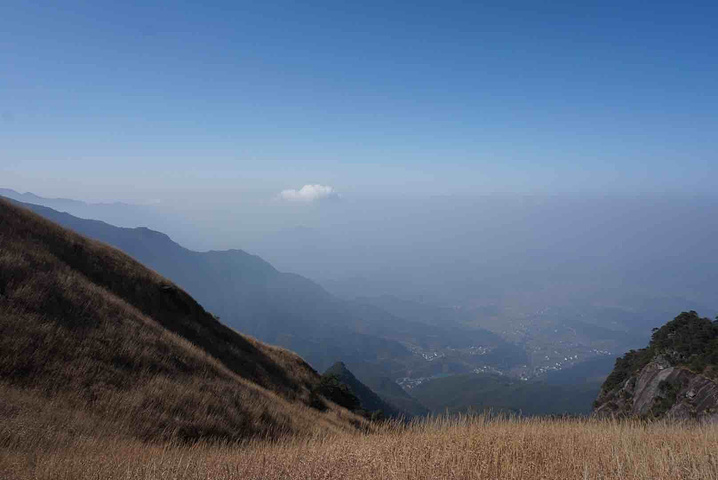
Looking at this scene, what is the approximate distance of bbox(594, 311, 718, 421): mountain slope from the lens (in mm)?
26000

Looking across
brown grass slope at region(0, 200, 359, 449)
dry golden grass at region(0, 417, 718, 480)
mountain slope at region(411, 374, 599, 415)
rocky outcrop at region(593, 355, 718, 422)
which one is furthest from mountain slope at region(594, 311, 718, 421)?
mountain slope at region(411, 374, 599, 415)

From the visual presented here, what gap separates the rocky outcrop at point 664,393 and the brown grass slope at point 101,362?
18952mm

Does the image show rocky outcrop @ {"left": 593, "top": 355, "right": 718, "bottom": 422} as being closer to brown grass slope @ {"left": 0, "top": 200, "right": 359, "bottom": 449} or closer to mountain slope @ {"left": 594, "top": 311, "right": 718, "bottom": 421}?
mountain slope @ {"left": 594, "top": 311, "right": 718, "bottom": 421}

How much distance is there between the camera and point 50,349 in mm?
A: 11500

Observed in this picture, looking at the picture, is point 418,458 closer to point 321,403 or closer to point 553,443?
point 553,443

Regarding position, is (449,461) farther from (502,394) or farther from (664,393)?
(502,394)

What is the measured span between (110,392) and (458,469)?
10.2 m

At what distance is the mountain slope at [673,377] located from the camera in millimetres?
26000

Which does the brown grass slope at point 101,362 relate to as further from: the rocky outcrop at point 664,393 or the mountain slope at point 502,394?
the mountain slope at point 502,394

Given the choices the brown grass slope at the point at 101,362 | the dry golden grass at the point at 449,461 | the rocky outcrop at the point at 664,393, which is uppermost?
the dry golden grass at the point at 449,461

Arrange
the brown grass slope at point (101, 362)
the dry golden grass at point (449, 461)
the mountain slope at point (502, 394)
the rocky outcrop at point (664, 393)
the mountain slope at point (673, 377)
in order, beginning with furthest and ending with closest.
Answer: the mountain slope at point (502, 394) < the mountain slope at point (673, 377) < the rocky outcrop at point (664, 393) < the brown grass slope at point (101, 362) < the dry golden grass at point (449, 461)

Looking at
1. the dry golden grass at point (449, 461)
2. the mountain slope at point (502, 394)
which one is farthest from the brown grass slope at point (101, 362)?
the mountain slope at point (502, 394)

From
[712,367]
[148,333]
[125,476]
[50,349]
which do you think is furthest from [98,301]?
[712,367]

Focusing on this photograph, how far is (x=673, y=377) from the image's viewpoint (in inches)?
1204
